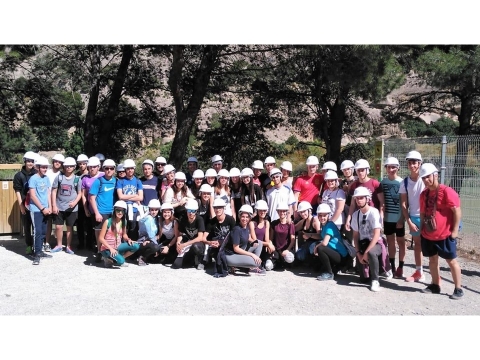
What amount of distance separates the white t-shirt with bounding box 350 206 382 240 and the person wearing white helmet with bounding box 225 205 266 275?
146cm

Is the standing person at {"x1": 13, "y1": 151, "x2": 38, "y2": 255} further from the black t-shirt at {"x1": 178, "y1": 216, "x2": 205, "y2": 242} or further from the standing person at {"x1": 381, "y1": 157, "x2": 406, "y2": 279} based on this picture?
the standing person at {"x1": 381, "y1": 157, "x2": 406, "y2": 279}

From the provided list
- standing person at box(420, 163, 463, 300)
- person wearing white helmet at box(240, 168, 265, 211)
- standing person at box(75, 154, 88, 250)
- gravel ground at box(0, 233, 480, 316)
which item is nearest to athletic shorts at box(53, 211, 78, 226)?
standing person at box(75, 154, 88, 250)

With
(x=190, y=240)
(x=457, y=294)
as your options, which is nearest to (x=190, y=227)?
(x=190, y=240)

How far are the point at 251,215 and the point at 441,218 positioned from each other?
271 centimetres

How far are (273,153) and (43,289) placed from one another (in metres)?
11.4

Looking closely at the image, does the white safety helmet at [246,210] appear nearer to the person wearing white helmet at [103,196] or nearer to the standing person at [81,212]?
the person wearing white helmet at [103,196]

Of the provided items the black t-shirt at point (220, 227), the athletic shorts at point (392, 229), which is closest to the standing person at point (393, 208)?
the athletic shorts at point (392, 229)

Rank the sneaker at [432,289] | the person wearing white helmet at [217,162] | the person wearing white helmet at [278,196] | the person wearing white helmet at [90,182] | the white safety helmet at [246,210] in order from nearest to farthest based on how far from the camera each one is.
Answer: the sneaker at [432,289] → the white safety helmet at [246,210] → the person wearing white helmet at [278,196] → the person wearing white helmet at [90,182] → the person wearing white helmet at [217,162]

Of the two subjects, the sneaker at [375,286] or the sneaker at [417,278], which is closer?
the sneaker at [375,286]

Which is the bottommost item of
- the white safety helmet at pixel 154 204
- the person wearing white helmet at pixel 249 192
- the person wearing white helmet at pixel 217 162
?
the white safety helmet at pixel 154 204

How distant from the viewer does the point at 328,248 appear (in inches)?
288

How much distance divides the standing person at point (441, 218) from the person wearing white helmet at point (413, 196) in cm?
51

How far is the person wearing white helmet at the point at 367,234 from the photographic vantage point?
6.82 meters

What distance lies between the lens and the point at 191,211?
777cm
